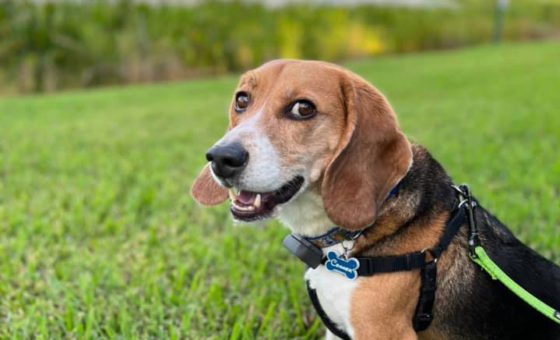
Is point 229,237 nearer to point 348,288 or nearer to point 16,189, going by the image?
point 348,288

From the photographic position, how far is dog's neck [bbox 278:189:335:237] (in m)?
2.54

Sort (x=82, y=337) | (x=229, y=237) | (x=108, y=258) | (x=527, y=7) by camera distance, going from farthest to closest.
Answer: (x=527, y=7), (x=229, y=237), (x=108, y=258), (x=82, y=337)

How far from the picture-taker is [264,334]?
3.13 m

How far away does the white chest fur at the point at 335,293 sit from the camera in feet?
7.91

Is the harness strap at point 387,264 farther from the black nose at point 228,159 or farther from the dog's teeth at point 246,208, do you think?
the black nose at point 228,159

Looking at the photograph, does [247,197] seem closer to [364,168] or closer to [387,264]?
[364,168]

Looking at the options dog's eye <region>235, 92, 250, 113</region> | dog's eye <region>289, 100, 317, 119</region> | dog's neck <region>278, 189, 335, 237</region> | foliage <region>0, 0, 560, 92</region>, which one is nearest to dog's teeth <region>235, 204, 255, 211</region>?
dog's neck <region>278, 189, 335, 237</region>

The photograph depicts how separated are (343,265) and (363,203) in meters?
0.29

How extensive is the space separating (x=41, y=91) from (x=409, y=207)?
1572 cm

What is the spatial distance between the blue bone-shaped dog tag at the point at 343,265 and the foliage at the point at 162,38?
50.5 feet

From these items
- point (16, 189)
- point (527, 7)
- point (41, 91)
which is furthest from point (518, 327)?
point (527, 7)

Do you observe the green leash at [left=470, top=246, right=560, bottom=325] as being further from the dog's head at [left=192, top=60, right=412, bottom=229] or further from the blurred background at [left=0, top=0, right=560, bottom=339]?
the blurred background at [left=0, top=0, right=560, bottom=339]

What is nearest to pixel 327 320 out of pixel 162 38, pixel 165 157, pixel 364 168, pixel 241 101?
pixel 364 168

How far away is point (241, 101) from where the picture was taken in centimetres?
277
